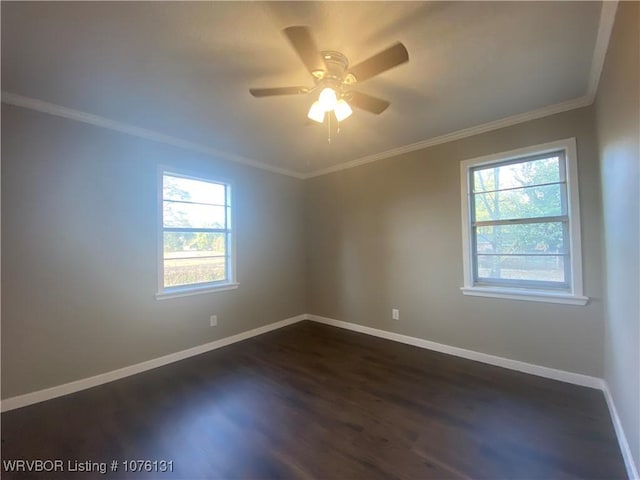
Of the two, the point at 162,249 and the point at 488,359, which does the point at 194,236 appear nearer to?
the point at 162,249

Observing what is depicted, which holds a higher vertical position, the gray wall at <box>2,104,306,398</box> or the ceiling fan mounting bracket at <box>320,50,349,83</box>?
the ceiling fan mounting bracket at <box>320,50,349,83</box>

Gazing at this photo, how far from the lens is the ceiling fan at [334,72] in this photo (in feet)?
4.73

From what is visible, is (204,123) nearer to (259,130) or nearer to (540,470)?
(259,130)

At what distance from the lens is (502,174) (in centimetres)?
291

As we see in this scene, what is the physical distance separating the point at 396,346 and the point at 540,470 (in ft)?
6.21

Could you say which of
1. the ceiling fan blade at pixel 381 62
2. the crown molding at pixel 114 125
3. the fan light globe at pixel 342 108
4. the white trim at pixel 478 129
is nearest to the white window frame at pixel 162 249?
the crown molding at pixel 114 125

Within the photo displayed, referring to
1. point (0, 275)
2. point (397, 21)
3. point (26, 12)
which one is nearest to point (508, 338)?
point (397, 21)

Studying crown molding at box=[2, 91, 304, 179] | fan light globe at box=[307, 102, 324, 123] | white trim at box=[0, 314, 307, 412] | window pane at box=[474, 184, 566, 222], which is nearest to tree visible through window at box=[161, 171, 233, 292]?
crown molding at box=[2, 91, 304, 179]

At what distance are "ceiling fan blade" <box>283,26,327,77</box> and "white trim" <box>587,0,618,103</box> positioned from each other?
1501 millimetres

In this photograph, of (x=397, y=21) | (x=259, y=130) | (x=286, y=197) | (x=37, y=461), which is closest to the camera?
(x=397, y=21)

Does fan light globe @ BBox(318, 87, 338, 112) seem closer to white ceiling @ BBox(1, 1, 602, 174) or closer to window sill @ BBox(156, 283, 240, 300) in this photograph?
white ceiling @ BBox(1, 1, 602, 174)

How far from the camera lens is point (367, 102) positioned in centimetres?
201

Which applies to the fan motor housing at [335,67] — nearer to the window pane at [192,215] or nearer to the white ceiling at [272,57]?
the white ceiling at [272,57]

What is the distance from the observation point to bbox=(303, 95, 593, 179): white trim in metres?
2.45
